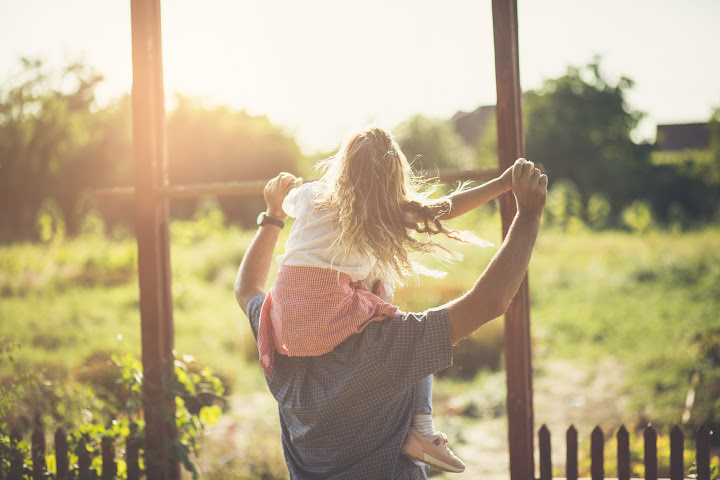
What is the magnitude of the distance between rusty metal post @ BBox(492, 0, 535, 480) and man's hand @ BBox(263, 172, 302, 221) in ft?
2.27

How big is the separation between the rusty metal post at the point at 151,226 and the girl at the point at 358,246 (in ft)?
3.75

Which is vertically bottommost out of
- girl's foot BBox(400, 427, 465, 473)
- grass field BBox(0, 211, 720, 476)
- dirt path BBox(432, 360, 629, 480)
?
dirt path BBox(432, 360, 629, 480)

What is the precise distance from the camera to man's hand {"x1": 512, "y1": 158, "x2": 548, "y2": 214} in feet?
4.71

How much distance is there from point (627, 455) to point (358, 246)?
154 centimetres

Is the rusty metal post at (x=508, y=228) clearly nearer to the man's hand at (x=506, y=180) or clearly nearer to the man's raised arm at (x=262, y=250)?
the man's hand at (x=506, y=180)

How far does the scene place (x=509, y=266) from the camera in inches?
55.9

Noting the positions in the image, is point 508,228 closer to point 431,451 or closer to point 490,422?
point 431,451

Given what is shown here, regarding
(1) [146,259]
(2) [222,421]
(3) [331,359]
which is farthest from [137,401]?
(2) [222,421]

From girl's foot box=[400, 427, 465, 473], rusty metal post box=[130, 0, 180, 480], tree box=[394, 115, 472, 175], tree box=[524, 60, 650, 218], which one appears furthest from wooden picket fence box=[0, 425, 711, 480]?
tree box=[524, 60, 650, 218]

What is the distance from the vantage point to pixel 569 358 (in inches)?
280

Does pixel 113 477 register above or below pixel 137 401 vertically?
below

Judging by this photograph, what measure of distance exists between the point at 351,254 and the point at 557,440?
3.93 meters

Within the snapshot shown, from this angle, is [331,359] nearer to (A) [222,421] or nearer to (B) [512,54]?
(B) [512,54]

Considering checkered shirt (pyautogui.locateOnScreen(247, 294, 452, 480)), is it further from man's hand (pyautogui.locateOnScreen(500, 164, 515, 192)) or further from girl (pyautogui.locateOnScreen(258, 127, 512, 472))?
man's hand (pyautogui.locateOnScreen(500, 164, 515, 192))
